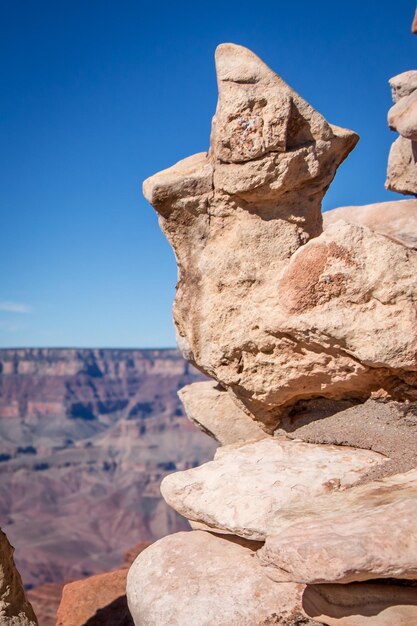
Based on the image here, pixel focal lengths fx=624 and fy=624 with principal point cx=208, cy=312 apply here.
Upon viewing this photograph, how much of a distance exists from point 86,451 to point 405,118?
86290mm

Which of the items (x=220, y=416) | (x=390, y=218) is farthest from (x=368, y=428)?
(x=390, y=218)

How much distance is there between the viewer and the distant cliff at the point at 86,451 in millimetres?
Result: 63656

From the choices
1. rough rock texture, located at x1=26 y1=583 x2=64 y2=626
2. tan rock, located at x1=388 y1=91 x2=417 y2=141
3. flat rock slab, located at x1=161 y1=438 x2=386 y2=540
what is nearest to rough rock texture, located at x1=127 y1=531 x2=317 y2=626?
flat rock slab, located at x1=161 y1=438 x2=386 y2=540

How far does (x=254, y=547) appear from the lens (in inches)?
165

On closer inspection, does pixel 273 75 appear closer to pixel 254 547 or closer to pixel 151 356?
pixel 254 547

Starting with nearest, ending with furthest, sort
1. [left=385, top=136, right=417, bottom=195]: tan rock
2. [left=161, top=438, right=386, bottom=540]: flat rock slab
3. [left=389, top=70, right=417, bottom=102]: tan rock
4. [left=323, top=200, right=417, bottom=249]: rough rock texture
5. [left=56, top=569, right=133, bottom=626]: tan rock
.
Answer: [left=161, top=438, right=386, bottom=540]: flat rock slab < [left=323, top=200, right=417, bottom=249]: rough rock texture < [left=385, top=136, right=417, bottom=195]: tan rock < [left=389, top=70, right=417, bottom=102]: tan rock < [left=56, top=569, right=133, bottom=626]: tan rock

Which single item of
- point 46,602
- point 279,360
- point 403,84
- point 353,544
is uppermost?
point 403,84

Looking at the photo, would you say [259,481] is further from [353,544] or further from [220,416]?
[220,416]

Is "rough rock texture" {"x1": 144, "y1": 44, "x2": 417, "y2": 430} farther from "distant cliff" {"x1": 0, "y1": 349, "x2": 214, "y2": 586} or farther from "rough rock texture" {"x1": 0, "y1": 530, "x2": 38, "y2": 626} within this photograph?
"distant cliff" {"x1": 0, "y1": 349, "x2": 214, "y2": 586}

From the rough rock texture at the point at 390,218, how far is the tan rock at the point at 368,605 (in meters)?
2.66

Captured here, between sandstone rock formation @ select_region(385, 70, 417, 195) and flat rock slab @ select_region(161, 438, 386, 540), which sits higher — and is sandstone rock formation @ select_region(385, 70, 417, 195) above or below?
above

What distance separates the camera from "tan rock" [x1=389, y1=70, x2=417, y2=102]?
5420 millimetres

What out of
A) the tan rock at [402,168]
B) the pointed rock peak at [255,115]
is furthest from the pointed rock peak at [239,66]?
the tan rock at [402,168]

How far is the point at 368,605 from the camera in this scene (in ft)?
10.6
